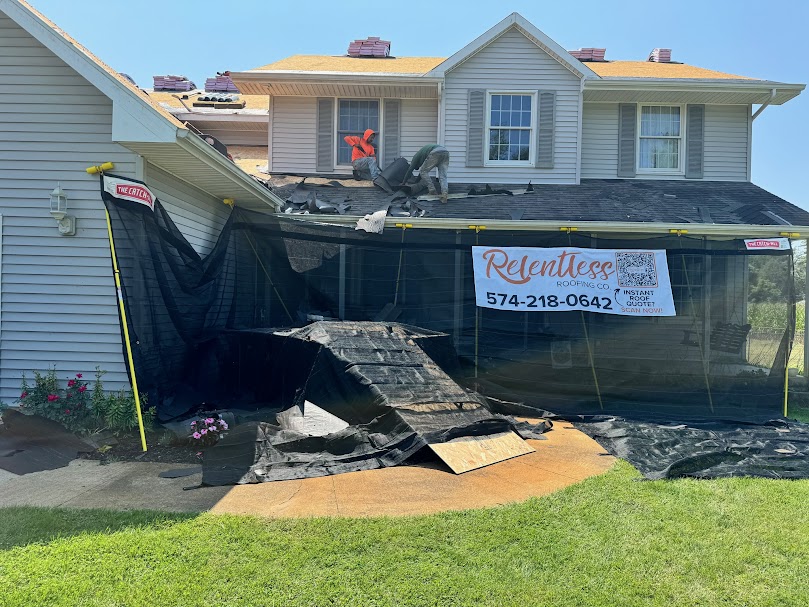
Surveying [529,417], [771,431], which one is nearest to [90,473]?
[529,417]

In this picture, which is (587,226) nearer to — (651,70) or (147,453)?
(651,70)

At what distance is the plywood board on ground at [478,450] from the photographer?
4.65 meters

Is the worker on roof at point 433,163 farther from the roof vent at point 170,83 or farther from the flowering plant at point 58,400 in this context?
the roof vent at point 170,83

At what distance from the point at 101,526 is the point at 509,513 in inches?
98.9

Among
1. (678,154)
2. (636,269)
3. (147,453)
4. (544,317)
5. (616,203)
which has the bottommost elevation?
(147,453)

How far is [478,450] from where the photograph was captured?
4.95m

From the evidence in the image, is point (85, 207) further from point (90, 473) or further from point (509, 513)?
point (509, 513)

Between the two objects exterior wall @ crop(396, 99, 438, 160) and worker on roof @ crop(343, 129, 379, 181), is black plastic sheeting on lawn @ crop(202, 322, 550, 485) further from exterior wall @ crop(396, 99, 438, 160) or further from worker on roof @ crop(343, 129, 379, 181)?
exterior wall @ crop(396, 99, 438, 160)

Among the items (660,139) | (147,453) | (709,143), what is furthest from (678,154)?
(147,453)

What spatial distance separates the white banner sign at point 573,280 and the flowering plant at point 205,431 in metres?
3.66

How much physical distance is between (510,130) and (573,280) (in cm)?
447

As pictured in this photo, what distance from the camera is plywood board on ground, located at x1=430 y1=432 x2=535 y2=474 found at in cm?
465

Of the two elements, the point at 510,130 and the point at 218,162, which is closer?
the point at 218,162

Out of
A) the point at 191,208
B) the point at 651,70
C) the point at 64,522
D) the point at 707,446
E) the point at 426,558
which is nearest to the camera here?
the point at 426,558
